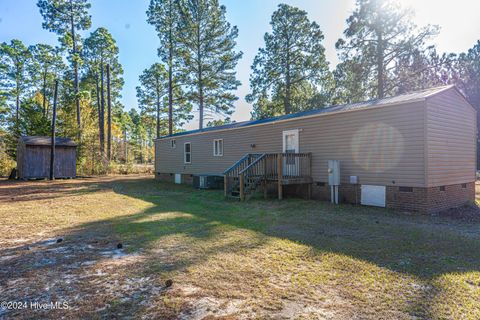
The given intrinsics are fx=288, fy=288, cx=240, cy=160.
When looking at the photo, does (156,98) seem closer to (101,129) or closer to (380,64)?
(101,129)

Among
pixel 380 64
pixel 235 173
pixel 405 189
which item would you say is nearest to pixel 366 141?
pixel 405 189

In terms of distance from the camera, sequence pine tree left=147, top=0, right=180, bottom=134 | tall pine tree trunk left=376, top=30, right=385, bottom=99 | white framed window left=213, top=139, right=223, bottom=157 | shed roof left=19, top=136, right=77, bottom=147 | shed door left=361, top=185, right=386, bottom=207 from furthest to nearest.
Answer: pine tree left=147, top=0, right=180, bottom=134 → tall pine tree trunk left=376, top=30, right=385, bottom=99 → shed roof left=19, top=136, right=77, bottom=147 → white framed window left=213, top=139, right=223, bottom=157 → shed door left=361, top=185, right=386, bottom=207

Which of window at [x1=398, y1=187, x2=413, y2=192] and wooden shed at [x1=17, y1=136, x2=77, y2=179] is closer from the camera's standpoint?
window at [x1=398, y1=187, x2=413, y2=192]

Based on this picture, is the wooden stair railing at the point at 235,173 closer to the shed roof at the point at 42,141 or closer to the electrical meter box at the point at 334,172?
the electrical meter box at the point at 334,172

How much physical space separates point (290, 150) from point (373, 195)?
3.45 m

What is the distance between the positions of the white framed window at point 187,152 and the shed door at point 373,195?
396 inches

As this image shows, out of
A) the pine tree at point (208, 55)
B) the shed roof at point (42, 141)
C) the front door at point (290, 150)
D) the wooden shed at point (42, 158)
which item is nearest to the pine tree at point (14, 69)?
the shed roof at point (42, 141)

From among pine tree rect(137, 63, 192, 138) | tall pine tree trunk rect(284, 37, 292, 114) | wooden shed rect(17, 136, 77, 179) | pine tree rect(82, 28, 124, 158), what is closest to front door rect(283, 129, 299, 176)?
tall pine tree trunk rect(284, 37, 292, 114)

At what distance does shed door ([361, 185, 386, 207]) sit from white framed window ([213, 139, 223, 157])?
7356 mm

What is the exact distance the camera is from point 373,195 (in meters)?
8.38

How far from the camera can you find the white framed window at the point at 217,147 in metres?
14.2

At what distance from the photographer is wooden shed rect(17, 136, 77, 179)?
1672cm

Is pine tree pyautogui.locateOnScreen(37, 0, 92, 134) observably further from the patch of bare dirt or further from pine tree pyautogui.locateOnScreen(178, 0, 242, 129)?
the patch of bare dirt

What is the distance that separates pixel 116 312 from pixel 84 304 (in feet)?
1.24
